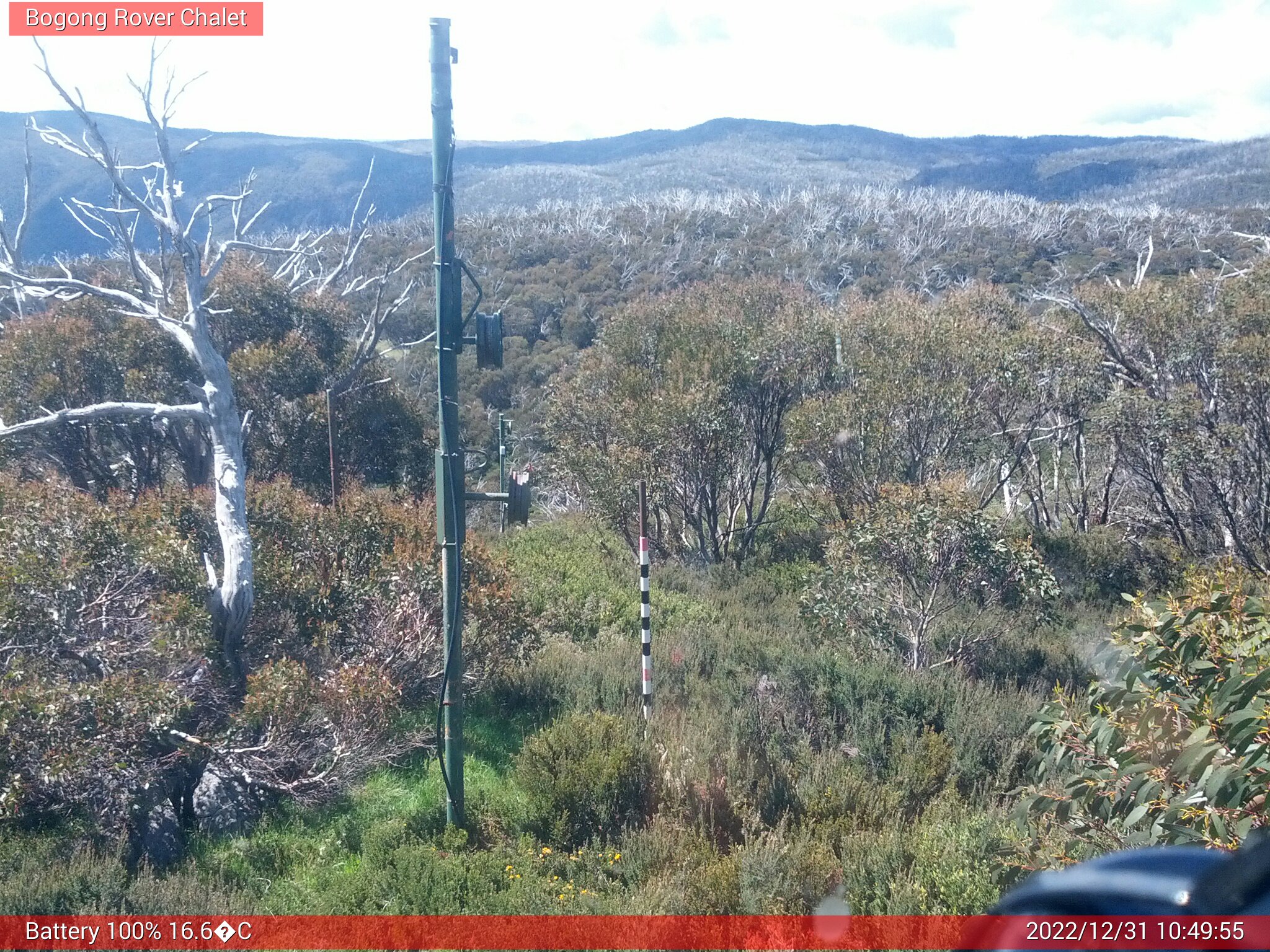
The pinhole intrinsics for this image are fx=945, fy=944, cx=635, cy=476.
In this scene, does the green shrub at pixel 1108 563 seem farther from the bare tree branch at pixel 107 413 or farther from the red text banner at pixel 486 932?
the bare tree branch at pixel 107 413

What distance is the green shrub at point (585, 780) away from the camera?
5.38m

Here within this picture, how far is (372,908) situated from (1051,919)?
13.3 feet

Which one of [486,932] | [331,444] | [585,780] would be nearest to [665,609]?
[331,444]

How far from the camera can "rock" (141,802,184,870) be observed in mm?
5348

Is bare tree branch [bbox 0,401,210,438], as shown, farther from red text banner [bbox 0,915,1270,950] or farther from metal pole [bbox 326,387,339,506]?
metal pole [bbox 326,387,339,506]

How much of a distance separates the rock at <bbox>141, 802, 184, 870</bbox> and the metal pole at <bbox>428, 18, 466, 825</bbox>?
1.62 metres

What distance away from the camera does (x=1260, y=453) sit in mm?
11758

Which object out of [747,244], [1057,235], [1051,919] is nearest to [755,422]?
[1051,919]

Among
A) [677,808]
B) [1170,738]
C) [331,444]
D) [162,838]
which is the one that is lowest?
[162,838]

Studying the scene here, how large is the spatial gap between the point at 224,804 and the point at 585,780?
2279 mm

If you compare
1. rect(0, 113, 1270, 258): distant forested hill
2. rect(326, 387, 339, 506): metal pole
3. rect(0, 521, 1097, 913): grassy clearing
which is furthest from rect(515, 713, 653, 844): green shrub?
rect(0, 113, 1270, 258): distant forested hill

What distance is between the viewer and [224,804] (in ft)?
19.0

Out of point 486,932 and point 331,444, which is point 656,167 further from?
point 486,932

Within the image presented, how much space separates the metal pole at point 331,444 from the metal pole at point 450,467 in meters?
5.75
